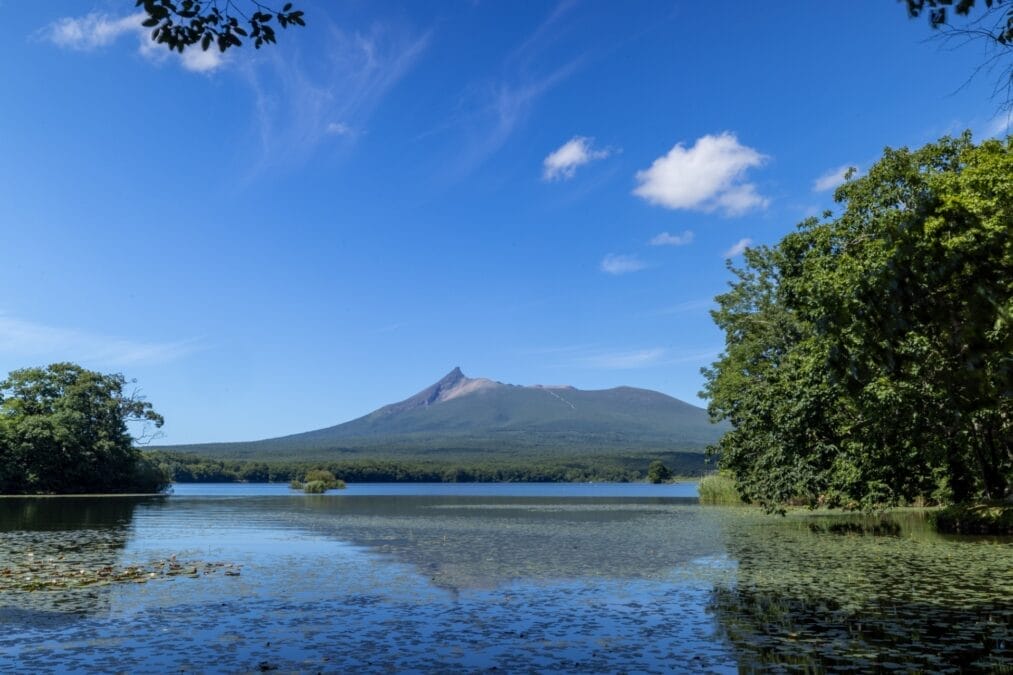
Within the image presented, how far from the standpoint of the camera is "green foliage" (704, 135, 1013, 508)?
367 inches

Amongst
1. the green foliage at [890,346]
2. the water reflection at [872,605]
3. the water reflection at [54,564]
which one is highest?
the green foliage at [890,346]

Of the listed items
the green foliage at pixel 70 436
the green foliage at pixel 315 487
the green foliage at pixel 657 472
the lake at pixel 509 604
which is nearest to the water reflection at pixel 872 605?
the lake at pixel 509 604

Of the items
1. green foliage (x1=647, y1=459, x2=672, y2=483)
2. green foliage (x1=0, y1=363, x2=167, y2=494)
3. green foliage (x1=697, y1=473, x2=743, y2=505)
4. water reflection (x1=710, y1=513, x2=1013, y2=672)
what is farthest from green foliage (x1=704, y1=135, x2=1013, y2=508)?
green foliage (x1=647, y1=459, x2=672, y2=483)

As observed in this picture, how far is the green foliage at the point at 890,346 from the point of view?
30.6 feet

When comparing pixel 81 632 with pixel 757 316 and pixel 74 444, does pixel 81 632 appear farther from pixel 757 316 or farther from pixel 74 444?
pixel 74 444

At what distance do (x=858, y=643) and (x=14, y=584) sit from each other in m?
19.2

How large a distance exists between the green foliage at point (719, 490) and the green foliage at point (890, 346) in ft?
50.3

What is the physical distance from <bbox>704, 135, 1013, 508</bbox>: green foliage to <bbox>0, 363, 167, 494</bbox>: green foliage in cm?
7604

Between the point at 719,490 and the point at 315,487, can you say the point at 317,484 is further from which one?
the point at 719,490

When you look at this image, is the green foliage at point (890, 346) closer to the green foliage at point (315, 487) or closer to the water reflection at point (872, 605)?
the water reflection at point (872, 605)

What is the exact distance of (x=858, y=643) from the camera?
40.0 ft

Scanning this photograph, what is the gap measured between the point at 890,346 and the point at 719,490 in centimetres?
6595

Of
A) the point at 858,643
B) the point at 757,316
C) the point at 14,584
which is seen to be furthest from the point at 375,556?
the point at 757,316

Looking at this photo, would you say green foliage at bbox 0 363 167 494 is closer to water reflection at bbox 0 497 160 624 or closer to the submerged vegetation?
the submerged vegetation
